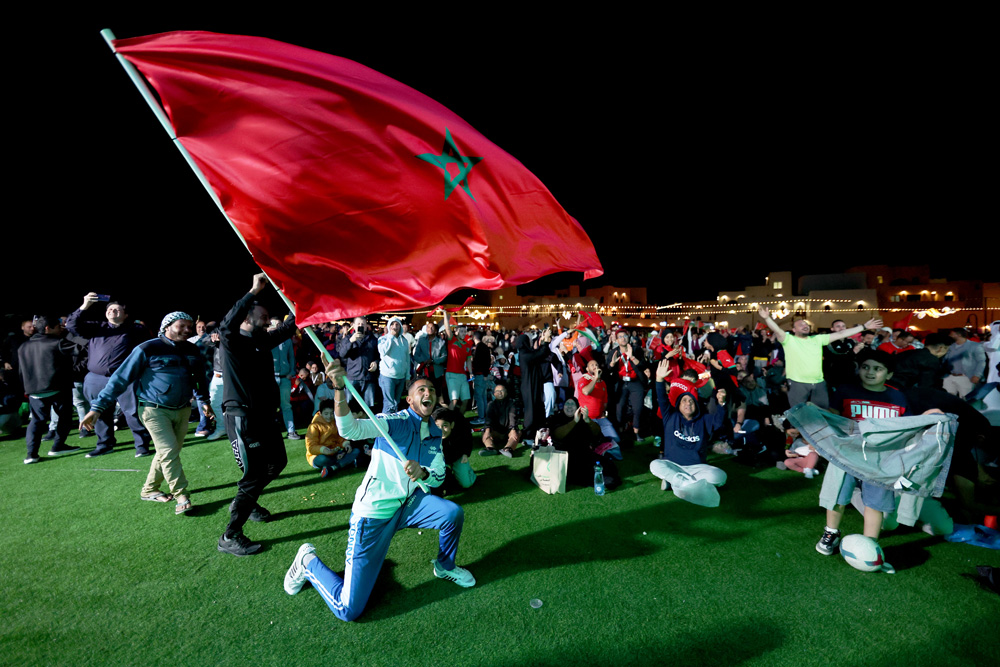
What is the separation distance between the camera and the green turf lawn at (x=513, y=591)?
2.93 metres

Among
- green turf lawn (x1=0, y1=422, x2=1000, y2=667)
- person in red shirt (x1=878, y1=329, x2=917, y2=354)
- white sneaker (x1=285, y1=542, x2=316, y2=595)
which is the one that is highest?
person in red shirt (x1=878, y1=329, x2=917, y2=354)

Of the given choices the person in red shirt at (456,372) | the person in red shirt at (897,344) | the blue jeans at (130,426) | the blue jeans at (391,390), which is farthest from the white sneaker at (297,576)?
the person in red shirt at (897,344)

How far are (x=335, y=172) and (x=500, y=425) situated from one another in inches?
226

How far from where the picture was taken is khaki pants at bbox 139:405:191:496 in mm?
4874

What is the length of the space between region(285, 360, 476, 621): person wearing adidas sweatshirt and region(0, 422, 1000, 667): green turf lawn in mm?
187

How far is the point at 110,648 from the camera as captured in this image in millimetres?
2939

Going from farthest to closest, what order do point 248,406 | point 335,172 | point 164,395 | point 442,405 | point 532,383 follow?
point 532,383 < point 442,405 < point 164,395 < point 248,406 < point 335,172

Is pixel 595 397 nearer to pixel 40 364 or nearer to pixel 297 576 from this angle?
pixel 297 576

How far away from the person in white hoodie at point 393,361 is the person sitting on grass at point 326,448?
1705 mm

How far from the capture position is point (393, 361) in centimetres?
819

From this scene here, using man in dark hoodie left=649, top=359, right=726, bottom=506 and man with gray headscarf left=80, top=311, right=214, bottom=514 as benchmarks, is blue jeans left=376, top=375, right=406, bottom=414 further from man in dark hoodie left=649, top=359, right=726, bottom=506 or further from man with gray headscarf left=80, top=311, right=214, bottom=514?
man in dark hoodie left=649, top=359, right=726, bottom=506

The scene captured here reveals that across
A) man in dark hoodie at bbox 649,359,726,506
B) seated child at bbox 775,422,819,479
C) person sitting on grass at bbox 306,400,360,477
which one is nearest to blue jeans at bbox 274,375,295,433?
person sitting on grass at bbox 306,400,360,477

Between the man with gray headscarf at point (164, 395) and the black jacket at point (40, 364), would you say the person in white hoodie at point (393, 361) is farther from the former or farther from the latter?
the black jacket at point (40, 364)

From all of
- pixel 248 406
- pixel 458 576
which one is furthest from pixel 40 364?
pixel 458 576
